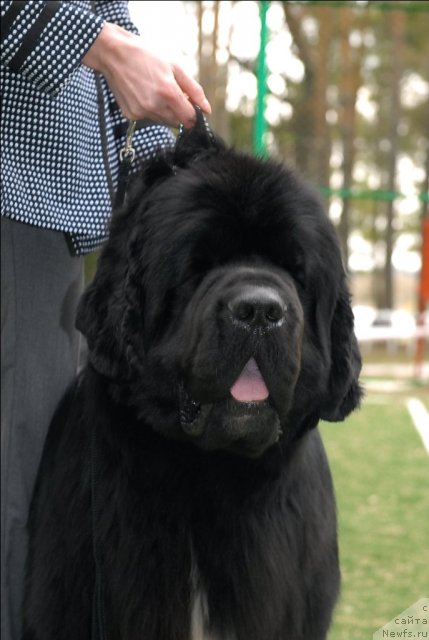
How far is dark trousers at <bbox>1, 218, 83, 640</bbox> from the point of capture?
7.73 ft

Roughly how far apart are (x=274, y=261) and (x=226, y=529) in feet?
1.91

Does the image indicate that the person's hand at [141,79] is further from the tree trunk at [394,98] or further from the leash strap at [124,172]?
the tree trunk at [394,98]

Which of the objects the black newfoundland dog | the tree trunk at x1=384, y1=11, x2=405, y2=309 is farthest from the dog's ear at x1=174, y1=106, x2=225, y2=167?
the tree trunk at x1=384, y1=11, x2=405, y2=309

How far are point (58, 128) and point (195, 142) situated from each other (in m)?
0.39

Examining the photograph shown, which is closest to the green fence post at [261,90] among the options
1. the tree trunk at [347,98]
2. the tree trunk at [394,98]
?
the tree trunk at [347,98]

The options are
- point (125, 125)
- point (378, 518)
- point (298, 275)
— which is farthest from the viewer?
point (378, 518)

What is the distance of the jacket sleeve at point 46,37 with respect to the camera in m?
2.04

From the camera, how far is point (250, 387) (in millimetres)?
1880

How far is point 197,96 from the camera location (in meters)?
2.17

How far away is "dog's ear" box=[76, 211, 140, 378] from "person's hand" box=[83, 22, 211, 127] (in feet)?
0.83

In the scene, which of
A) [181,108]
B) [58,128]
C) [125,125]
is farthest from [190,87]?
[125,125]

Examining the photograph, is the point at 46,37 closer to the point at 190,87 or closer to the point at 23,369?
the point at 190,87

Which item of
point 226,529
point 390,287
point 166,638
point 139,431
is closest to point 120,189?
point 139,431

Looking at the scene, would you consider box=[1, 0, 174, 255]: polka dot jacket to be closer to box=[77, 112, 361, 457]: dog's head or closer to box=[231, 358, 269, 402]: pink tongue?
box=[77, 112, 361, 457]: dog's head
